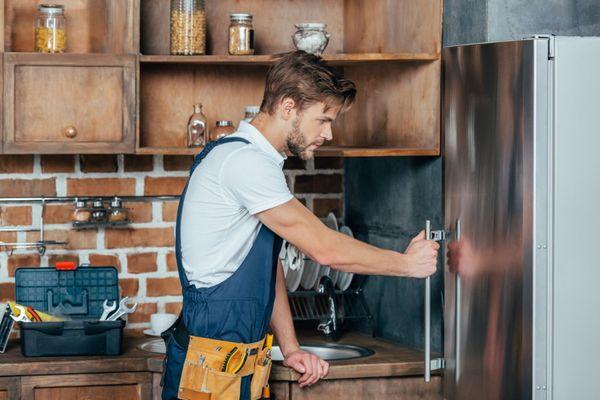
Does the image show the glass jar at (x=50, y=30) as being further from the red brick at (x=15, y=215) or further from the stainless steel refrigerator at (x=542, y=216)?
the stainless steel refrigerator at (x=542, y=216)

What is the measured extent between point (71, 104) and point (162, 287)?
0.81 metres

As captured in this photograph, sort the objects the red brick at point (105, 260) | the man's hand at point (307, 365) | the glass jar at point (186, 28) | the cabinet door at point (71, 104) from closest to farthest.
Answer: the man's hand at point (307, 365), the cabinet door at point (71, 104), the glass jar at point (186, 28), the red brick at point (105, 260)

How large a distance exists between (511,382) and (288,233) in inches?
28.6

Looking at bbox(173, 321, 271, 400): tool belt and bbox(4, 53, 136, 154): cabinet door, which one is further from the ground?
bbox(4, 53, 136, 154): cabinet door

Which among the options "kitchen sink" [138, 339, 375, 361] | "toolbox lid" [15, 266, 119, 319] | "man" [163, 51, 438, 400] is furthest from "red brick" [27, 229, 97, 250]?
"man" [163, 51, 438, 400]

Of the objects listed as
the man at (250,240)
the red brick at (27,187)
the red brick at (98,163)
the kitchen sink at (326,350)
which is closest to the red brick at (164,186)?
the red brick at (98,163)

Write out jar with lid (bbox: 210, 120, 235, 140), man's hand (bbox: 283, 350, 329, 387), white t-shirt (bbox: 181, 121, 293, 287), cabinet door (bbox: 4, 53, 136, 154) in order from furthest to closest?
jar with lid (bbox: 210, 120, 235, 140) < cabinet door (bbox: 4, 53, 136, 154) < man's hand (bbox: 283, 350, 329, 387) < white t-shirt (bbox: 181, 121, 293, 287)

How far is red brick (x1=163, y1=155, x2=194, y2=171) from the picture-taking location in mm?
3723

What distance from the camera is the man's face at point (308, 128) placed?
8.91 ft

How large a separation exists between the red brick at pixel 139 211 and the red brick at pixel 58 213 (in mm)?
204

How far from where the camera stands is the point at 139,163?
3.70 m

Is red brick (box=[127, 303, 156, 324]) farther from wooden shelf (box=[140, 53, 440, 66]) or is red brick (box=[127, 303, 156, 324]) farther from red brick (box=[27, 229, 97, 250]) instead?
wooden shelf (box=[140, 53, 440, 66])

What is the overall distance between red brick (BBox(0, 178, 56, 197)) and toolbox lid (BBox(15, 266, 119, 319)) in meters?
0.32

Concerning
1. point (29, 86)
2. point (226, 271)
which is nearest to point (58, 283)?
point (29, 86)
